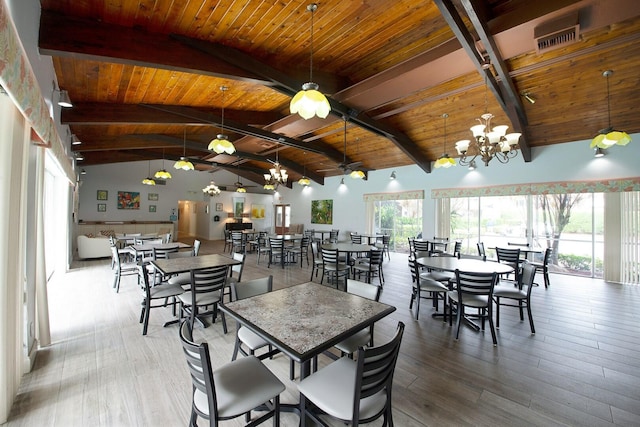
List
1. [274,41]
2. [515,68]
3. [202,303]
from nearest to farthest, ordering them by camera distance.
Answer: [202,303] < [274,41] < [515,68]

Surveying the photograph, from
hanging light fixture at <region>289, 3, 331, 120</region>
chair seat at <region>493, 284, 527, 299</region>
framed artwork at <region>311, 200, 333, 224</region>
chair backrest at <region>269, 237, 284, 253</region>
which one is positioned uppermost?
hanging light fixture at <region>289, 3, 331, 120</region>

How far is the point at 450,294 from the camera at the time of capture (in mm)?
3166

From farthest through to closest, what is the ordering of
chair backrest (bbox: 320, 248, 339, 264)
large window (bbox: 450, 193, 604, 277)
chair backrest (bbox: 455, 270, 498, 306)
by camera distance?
1. large window (bbox: 450, 193, 604, 277)
2. chair backrest (bbox: 320, 248, 339, 264)
3. chair backrest (bbox: 455, 270, 498, 306)

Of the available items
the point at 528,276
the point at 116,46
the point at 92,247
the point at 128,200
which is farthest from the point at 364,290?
the point at 128,200

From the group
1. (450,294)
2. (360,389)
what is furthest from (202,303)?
(450,294)

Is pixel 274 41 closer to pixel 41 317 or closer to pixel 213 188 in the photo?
pixel 41 317

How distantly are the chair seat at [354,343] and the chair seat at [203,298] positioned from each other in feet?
5.15

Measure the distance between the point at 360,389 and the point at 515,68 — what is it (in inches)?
206

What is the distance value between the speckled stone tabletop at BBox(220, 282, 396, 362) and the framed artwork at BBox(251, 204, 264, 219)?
11811 millimetres

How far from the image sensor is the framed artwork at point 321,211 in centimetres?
1094

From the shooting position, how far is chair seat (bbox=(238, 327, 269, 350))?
189cm

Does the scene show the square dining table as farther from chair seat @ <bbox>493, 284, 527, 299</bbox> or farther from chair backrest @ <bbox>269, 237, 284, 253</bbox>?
chair backrest @ <bbox>269, 237, 284, 253</bbox>

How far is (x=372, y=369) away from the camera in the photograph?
121 cm


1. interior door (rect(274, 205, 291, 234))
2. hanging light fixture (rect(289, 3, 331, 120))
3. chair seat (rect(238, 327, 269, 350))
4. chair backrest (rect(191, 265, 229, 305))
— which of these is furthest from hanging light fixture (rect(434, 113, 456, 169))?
interior door (rect(274, 205, 291, 234))
